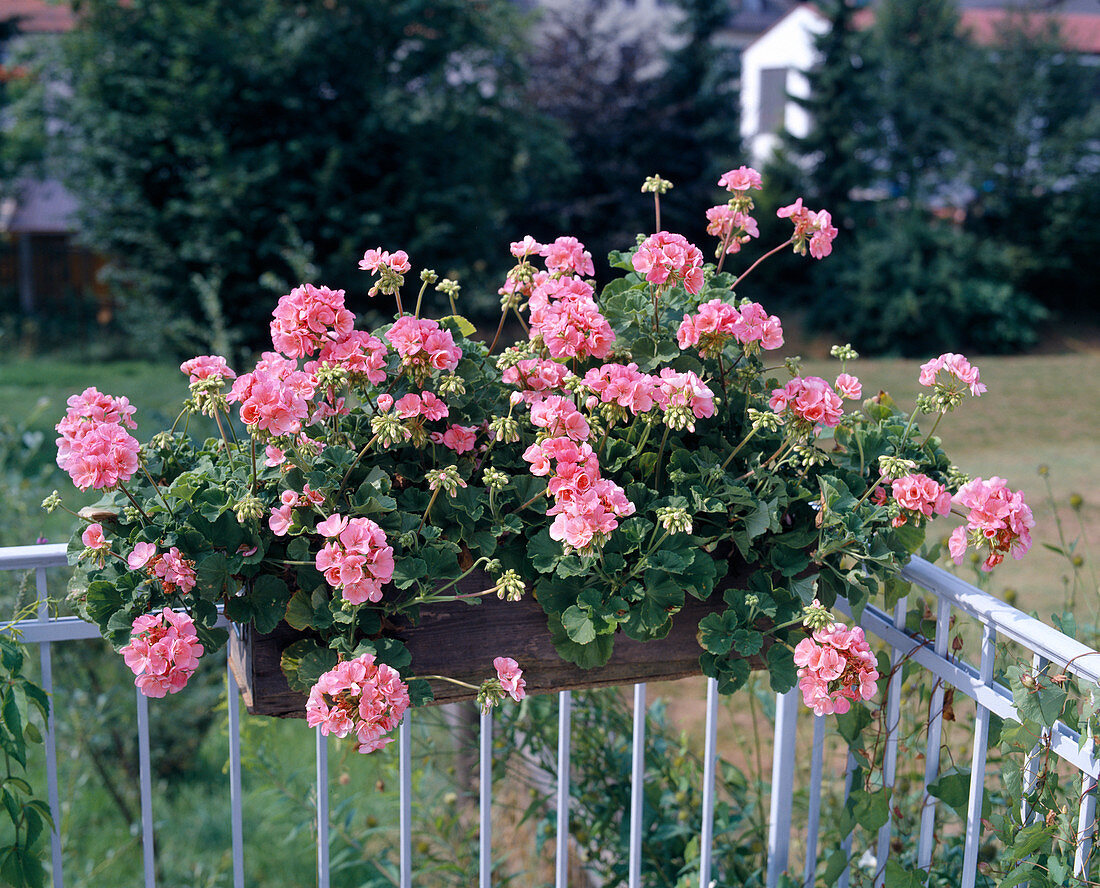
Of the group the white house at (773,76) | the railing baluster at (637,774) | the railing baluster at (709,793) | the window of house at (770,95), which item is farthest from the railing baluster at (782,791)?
the window of house at (770,95)

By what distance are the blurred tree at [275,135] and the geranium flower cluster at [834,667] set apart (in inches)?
352

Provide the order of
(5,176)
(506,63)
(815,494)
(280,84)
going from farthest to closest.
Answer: (5,176) < (506,63) < (280,84) < (815,494)

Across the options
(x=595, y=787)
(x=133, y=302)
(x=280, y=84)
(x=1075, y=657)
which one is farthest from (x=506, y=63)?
(x=1075, y=657)

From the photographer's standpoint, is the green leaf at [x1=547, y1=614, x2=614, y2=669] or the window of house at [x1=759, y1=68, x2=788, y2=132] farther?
the window of house at [x1=759, y1=68, x2=788, y2=132]

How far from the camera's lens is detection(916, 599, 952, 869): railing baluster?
134 centimetres

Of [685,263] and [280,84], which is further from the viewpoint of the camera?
[280,84]

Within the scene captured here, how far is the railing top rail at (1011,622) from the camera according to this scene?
3.58ft

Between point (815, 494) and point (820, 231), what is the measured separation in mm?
404

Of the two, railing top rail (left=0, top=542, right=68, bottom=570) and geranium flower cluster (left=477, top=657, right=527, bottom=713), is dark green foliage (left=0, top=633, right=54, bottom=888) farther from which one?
geranium flower cluster (left=477, top=657, right=527, bottom=713)

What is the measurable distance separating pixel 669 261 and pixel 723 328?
115mm

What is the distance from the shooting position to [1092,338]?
16.0 meters

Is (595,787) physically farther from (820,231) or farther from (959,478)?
(820,231)

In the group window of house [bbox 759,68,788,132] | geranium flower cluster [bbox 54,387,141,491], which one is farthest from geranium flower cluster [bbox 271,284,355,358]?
window of house [bbox 759,68,788,132]

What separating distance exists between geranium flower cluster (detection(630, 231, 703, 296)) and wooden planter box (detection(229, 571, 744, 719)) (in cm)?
43
